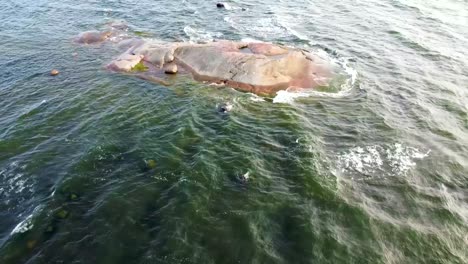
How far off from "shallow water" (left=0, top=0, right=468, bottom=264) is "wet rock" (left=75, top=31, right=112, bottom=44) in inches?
48.1

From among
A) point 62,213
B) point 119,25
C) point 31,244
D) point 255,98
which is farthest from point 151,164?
point 119,25

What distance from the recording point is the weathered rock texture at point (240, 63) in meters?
31.0

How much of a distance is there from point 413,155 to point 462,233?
611 cm

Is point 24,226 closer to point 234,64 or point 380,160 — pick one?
point 380,160

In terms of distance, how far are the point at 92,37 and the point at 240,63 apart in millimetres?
18166

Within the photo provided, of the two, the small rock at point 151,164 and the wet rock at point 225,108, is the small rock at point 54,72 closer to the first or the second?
the wet rock at point 225,108

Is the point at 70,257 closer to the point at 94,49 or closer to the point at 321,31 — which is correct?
the point at 94,49

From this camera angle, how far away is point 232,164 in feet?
73.5

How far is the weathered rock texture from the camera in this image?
3103 cm

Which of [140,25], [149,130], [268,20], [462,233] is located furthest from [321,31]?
[462,233]

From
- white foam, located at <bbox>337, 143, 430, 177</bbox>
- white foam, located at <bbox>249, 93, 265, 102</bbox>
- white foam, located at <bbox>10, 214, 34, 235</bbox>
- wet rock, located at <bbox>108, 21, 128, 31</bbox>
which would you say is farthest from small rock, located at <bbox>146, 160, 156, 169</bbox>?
wet rock, located at <bbox>108, 21, 128, 31</bbox>

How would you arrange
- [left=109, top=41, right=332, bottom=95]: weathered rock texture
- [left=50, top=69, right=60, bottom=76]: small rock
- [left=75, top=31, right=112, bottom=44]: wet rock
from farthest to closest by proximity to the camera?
[left=75, top=31, right=112, bottom=44]: wet rock, [left=50, top=69, right=60, bottom=76]: small rock, [left=109, top=41, right=332, bottom=95]: weathered rock texture

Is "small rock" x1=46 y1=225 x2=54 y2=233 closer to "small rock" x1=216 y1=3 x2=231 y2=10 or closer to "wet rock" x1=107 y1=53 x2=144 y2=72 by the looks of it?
"wet rock" x1=107 y1=53 x2=144 y2=72

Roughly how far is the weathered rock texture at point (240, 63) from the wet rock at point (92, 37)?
5682 mm
